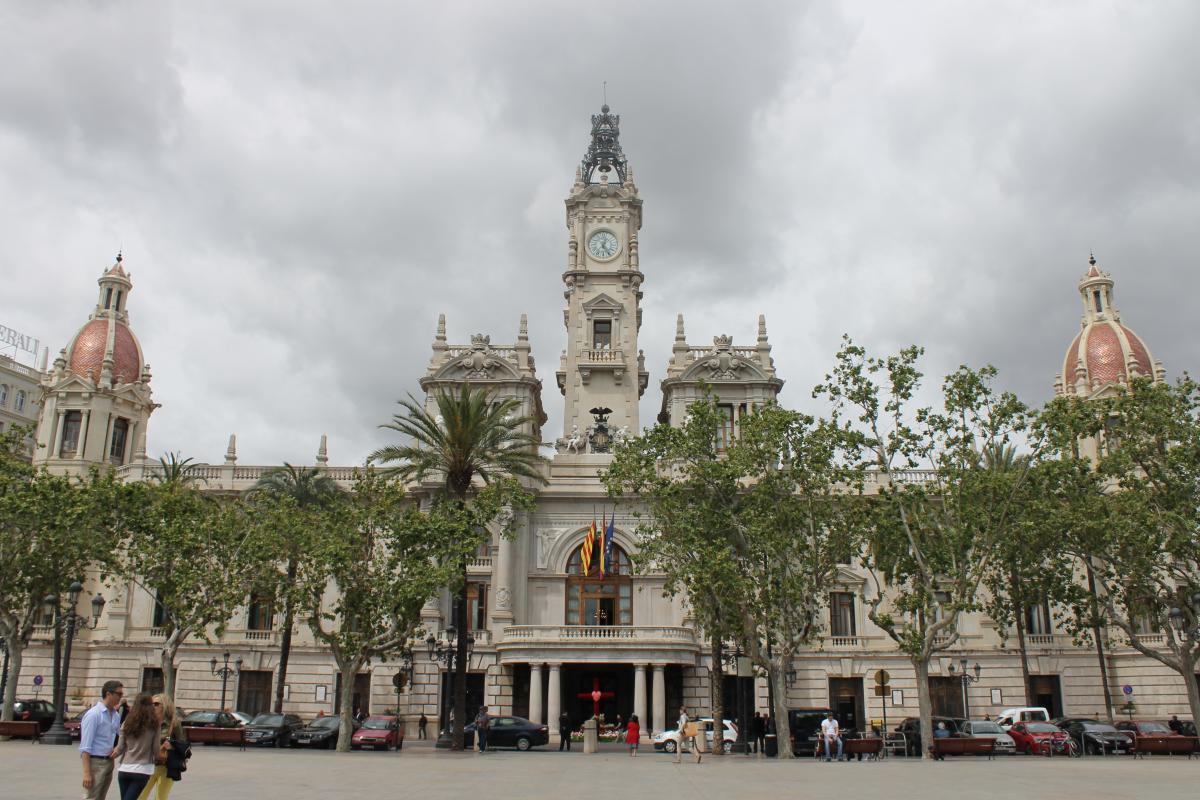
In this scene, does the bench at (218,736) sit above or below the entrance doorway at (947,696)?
below

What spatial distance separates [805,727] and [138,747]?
1263 inches

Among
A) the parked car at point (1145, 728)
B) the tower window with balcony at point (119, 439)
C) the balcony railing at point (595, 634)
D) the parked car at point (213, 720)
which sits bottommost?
the parked car at point (1145, 728)

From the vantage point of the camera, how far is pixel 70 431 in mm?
61938

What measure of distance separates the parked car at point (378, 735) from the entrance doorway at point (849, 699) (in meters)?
24.1

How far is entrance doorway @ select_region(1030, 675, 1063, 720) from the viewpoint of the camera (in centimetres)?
5250

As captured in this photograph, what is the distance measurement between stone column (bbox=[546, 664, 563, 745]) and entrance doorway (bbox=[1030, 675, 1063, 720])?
25314mm

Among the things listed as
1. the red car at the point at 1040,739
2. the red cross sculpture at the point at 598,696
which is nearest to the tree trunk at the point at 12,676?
the red cross sculpture at the point at 598,696

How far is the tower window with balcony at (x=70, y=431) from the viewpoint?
61.3 m

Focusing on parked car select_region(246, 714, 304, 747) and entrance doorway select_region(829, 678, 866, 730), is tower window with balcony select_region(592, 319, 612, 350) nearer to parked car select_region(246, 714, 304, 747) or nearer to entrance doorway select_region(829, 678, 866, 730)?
entrance doorway select_region(829, 678, 866, 730)

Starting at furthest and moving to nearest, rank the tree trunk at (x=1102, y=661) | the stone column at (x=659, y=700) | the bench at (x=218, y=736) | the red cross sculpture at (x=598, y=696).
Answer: the red cross sculpture at (x=598, y=696) < the tree trunk at (x=1102, y=661) < the stone column at (x=659, y=700) < the bench at (x=218, y=736)

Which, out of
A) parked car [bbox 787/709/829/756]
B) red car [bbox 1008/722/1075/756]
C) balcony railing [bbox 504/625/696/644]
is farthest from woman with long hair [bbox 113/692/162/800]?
balcony railing [bbox 504/625/696/644]

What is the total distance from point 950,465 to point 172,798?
2920cm

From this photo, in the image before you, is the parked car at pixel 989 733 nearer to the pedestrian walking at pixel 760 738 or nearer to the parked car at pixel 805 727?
the parked car at pixel 805 727

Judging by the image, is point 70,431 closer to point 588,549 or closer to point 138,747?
point 588,549
